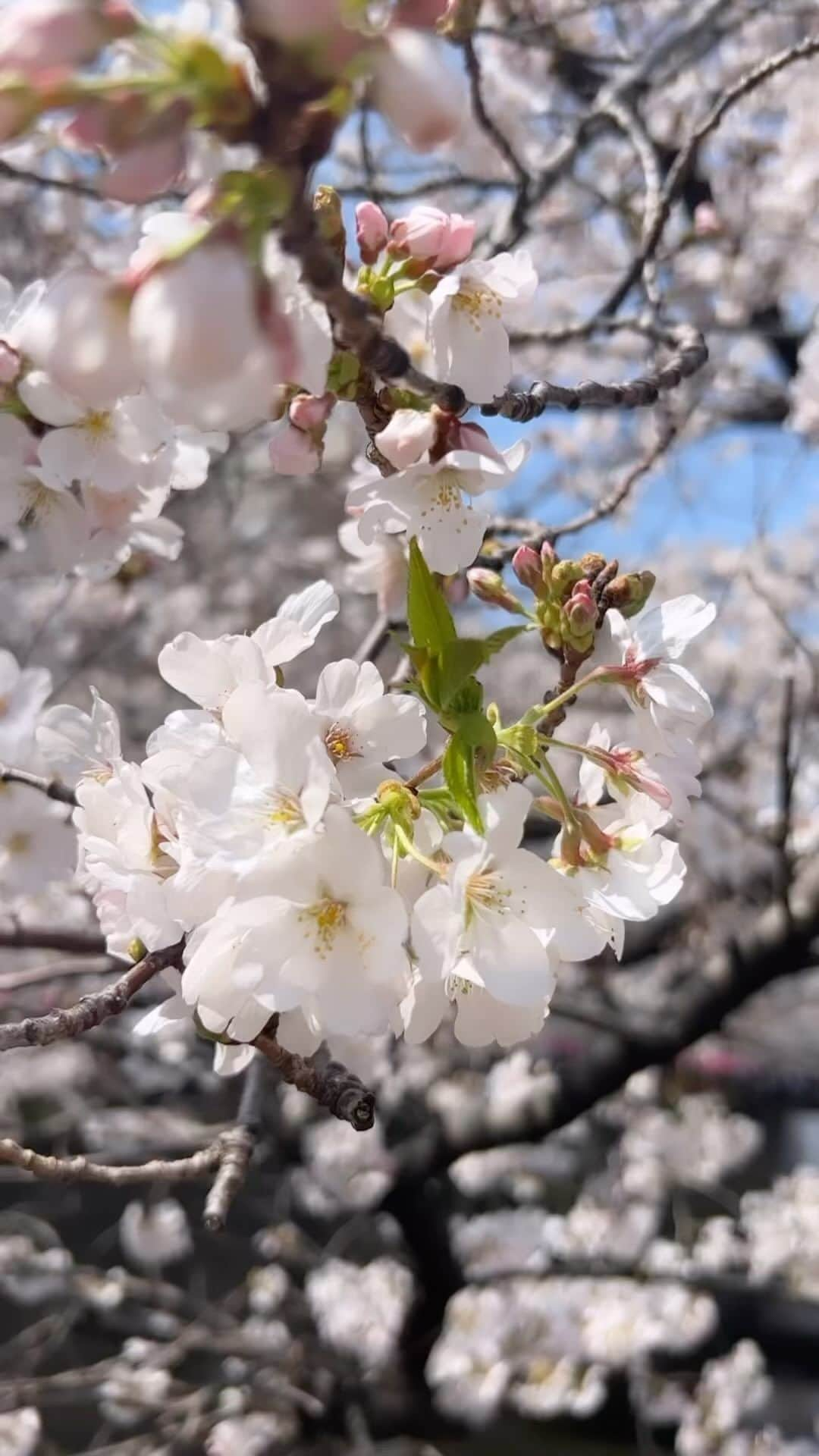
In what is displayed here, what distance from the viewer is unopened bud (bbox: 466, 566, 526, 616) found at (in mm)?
912

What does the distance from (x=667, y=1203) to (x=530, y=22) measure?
17.5 feet

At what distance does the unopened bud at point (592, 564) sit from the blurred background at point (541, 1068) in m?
0.46

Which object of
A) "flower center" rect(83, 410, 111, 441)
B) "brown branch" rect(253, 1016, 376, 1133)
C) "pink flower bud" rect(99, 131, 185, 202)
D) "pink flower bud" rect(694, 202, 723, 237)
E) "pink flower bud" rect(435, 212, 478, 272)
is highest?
"pink flower bud" rect(99, 131, 185, 202)

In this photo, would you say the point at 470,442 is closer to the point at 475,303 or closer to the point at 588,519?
the point at 475,303

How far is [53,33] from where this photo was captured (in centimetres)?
43

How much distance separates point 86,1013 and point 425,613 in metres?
0.38

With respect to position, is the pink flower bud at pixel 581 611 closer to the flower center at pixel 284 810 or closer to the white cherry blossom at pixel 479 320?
the white cherry blossom at pixel 479 320

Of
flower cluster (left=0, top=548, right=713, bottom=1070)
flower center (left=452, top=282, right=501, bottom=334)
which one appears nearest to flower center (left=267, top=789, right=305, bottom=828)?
flower cluster (left=0, top=548, right=713, bottom=1070)

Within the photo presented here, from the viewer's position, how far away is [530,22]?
114 inches

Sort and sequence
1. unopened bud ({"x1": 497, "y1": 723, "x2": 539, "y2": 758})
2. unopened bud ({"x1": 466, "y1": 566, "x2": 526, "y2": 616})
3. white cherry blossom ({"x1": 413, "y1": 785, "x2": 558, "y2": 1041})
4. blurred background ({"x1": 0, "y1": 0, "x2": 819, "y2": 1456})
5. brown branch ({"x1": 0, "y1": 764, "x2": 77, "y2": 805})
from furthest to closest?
blurred background ({"x1": 0, "y1": 0, "x2": 819, "y2": 1456}), brown branch ({"x1": 0, "y1": 764, "x2": 77, "y2": 805}), unopened bud ({"x1": 466, "y1": 566, "x2": 526, "y2": 616}), unopened bud ({"x1": 497, "y1": 723, "x2": 539, "y2": 758}), white cherry blossom ({"x1": 413, "y1": 785, "x2": 558, "y2": 1041})

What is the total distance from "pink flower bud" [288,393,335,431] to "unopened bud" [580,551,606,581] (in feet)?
0.79

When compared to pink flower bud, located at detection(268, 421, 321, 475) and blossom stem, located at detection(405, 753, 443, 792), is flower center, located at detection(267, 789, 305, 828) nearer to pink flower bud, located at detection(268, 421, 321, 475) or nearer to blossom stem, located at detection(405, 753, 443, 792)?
blossom stem, located at detection(405, 753, 443, 792)

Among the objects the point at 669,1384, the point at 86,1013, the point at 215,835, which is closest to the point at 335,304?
the point at 215,835

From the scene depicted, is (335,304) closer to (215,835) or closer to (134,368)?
(134,368)
